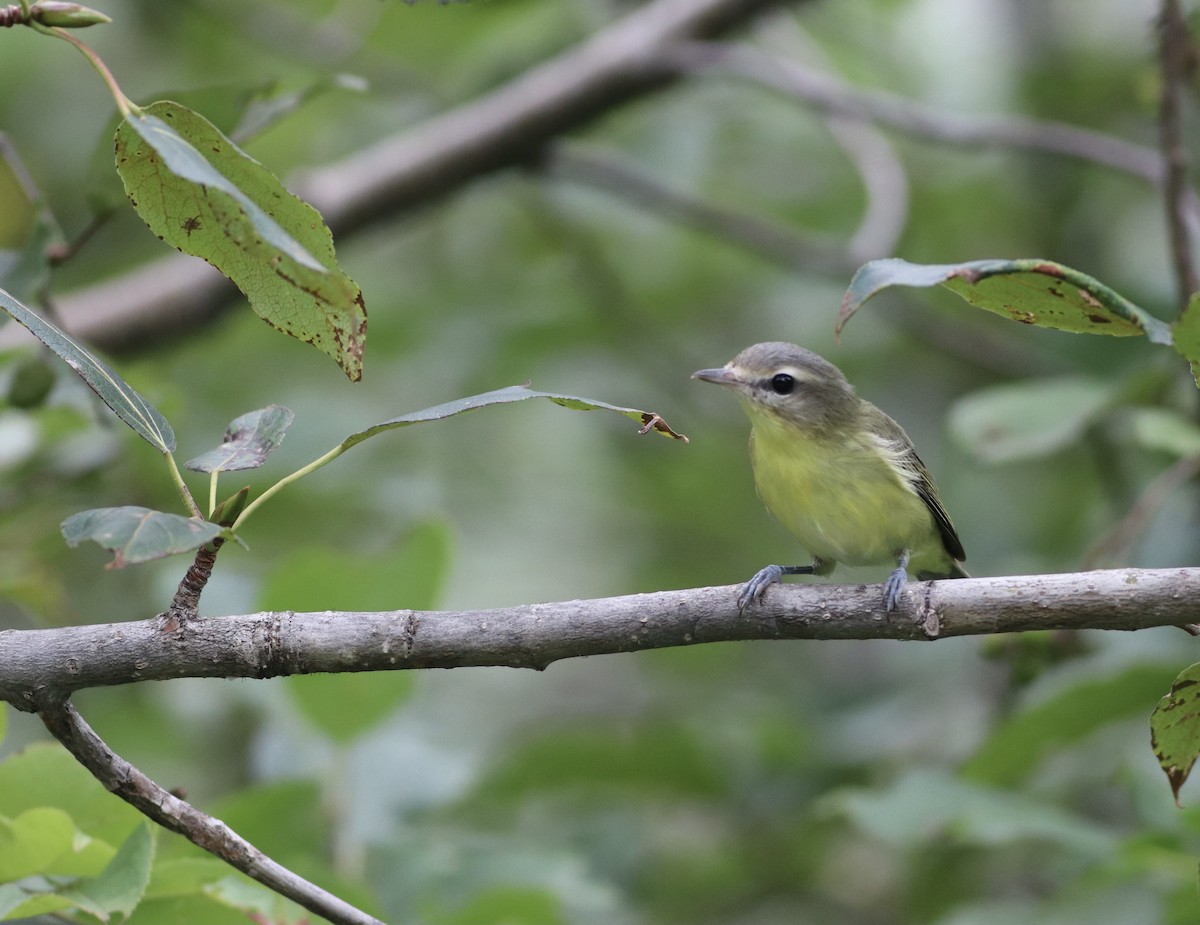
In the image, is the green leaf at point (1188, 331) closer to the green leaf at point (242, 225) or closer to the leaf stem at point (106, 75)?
the green leaf at point (242, 225)

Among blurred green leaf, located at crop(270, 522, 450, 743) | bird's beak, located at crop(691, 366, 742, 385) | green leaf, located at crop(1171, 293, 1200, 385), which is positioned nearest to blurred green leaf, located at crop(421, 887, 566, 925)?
blurred green leaf, located at crop(270, 522, 450, 743)

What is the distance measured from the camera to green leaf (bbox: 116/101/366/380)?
1704mm

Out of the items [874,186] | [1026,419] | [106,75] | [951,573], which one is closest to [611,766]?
[951,573]

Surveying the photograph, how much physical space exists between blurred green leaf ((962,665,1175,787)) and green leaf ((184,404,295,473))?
2452mm

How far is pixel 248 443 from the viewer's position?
1.88 metres

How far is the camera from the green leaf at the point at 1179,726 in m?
1.85

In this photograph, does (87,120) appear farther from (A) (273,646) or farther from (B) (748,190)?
(A) (273,646)

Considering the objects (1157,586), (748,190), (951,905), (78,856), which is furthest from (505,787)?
(748,190)

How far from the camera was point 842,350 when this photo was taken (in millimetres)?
6129

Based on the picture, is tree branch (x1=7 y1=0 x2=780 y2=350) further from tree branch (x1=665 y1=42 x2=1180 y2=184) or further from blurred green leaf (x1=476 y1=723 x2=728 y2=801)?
blurred green leaf (x1=476 y1=723 x2=728 y2=801)

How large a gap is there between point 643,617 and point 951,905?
3.56 m

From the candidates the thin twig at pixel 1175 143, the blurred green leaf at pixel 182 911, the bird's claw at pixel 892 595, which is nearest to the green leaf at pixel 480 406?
the bird's claw at pixel 892 595

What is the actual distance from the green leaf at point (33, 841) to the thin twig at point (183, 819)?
20 cm

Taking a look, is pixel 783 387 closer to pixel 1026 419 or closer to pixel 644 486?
pixel 1026 419
